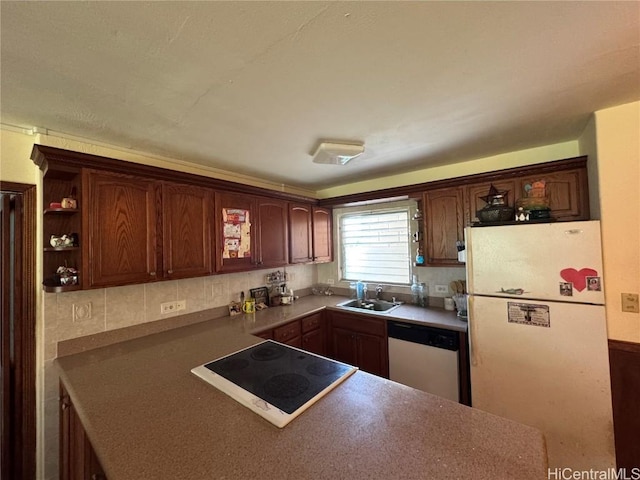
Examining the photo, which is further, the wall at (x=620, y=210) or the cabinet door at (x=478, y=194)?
the cabinet door at (x=478, y=194)

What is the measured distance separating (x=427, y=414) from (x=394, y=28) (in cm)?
141

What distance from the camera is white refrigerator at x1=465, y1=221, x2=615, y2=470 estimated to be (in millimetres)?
1430

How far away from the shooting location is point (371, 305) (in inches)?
114

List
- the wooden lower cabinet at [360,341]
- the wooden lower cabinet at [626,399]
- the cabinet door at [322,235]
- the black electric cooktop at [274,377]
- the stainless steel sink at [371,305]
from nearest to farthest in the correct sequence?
the black electric cooktop at [274,377] < the wooden lower cabinet at [626,399] < the wooden lower cabinet at [360,341] < the stainless steel sink at [371,305] < the cabinet door at [322,235]

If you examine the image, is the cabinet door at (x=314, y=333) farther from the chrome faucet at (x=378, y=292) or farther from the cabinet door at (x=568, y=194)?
the cabinet door at (x=568, y=194)

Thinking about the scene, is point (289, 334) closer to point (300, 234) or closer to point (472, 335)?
point (300, 234)

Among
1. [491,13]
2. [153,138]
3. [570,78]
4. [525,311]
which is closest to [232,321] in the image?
[153,138]

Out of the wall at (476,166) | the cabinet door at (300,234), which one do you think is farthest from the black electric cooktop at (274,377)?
the wall at (476,166)

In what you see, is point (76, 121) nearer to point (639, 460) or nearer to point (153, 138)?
point (153, 138)

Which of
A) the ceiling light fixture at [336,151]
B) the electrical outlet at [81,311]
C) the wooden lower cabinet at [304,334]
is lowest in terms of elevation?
the wooden lower cabinet at [304,334]

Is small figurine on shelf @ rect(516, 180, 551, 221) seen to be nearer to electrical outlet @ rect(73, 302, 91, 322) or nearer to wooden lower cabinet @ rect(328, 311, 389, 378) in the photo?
wooden lower cabinet @ rect(328, 311, 389, 378)

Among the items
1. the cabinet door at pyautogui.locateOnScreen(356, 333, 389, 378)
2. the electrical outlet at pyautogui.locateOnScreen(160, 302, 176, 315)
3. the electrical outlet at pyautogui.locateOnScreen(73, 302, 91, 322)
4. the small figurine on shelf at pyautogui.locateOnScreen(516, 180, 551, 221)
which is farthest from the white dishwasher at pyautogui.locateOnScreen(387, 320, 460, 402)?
the electrical outlet at pyautogui.locateOnScreen(73, 302, 91, 322)

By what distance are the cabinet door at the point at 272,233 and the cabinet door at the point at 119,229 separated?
0.91 meters

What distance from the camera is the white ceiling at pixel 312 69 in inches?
33.6
